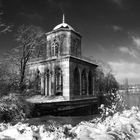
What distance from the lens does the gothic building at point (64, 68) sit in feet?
79.0

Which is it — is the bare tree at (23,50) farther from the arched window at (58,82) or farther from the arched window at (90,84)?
the arched window at (90,84)

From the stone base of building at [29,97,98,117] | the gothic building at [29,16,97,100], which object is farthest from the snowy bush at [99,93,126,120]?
the gothic building at [29,16,97,100]

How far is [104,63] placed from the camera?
50.5 meters

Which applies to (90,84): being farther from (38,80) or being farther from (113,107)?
(113,107)

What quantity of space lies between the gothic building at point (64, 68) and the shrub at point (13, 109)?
10.2m

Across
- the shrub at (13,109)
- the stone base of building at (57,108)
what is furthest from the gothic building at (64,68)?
the shrub at (13,109)

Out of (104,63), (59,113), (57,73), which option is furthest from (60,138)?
(104,63)

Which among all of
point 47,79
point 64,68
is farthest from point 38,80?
point 64,68

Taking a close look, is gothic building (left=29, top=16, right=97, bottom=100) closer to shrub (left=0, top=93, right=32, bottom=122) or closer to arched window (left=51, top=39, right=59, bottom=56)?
arched window (left=51, top=39, right=59, bottom=56)

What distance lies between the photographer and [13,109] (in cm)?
1202

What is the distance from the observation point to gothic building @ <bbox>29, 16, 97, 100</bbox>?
24.1 metres

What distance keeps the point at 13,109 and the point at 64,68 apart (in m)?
13.0

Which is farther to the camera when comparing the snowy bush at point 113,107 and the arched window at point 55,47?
the arched window at point 55,47

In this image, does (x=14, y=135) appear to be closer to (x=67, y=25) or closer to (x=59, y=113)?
(x=59, y=113)
